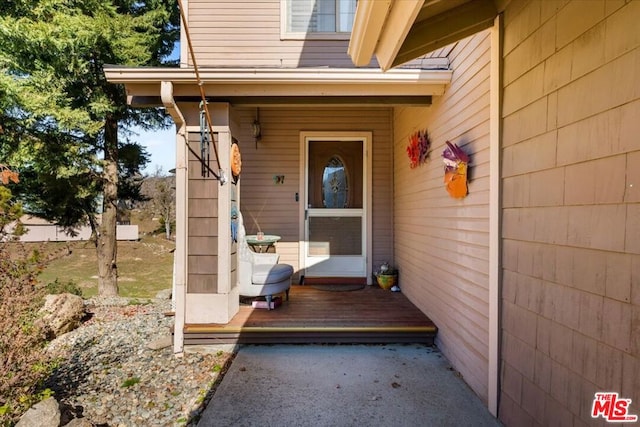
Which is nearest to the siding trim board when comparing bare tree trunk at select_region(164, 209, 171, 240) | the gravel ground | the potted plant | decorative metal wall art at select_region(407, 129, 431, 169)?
decorative metal wall art at select_region(407, 129, 431, 169)

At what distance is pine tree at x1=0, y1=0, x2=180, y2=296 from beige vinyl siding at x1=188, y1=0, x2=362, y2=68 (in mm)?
2342

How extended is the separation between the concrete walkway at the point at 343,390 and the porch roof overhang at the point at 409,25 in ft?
7.36

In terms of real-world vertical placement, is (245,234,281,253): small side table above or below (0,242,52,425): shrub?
above

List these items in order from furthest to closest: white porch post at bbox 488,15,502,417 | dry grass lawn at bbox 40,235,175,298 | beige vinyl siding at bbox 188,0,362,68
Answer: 1. dry grass lawn at bbox 40,235,175,298
2. beige vinyl siding at bbox 188,0,362,68
3. white porch post at bbox 488,15,502,417

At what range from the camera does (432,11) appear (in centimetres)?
205

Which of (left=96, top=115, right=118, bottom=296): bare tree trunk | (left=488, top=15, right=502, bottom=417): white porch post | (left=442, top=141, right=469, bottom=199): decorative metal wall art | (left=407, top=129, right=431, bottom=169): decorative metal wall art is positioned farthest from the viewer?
(left=96, top=115, right=118, bottom=296): bare tree trunk

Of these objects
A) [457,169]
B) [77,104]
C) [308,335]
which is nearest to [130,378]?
[308,335]

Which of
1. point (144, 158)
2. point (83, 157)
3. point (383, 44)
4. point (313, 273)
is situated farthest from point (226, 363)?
point (144, 158)

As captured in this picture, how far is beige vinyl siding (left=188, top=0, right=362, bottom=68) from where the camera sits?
4.53m

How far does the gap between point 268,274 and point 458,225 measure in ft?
6.89

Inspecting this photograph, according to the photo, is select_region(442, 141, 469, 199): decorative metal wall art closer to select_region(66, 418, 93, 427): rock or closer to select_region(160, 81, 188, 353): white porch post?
select_region(160, 81, 188, 353): white porch post

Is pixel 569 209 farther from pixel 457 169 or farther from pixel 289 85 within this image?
pixel 289 85

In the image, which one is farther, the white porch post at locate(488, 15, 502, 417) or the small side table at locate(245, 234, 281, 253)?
the small side table at locate(245, 234, 281, 253)

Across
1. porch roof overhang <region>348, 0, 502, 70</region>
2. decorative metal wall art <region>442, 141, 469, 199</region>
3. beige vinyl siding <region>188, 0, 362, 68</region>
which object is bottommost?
decorative metal wall art <region>442, 141, 469, 199</region>
